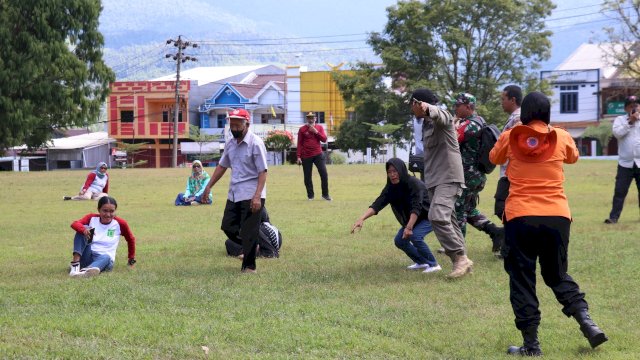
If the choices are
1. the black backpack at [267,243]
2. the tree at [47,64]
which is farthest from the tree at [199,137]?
the black backpack at [267,243]

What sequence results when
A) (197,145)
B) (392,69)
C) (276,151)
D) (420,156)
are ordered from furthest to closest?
(197,145) < (276,151) < (392,69) < (420,156)

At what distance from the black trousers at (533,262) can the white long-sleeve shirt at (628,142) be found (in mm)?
8857

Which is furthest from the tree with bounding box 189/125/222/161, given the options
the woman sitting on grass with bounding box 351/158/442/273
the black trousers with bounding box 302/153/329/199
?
the woman sitting on grass with bounding box 351/158/442/273

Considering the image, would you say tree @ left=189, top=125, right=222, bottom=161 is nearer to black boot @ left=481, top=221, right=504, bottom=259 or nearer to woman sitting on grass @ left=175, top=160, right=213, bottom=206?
woman sitting on grass @ left=175, top=160, right=213, bottom=206

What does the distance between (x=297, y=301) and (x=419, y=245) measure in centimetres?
216

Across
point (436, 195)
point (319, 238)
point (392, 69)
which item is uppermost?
point (392, 69)

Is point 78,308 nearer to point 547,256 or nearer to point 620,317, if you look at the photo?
point 547,256

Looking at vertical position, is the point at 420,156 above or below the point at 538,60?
below

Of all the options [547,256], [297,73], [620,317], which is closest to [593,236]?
[620,317]

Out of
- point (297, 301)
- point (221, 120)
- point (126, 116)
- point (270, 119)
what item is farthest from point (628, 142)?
point (270, 119)

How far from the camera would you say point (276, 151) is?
6688cm

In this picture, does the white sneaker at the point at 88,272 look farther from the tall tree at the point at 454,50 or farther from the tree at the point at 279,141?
the tree at the point at 279,141

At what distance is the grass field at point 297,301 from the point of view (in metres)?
6.44

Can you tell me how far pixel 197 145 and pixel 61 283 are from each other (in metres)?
64.8
